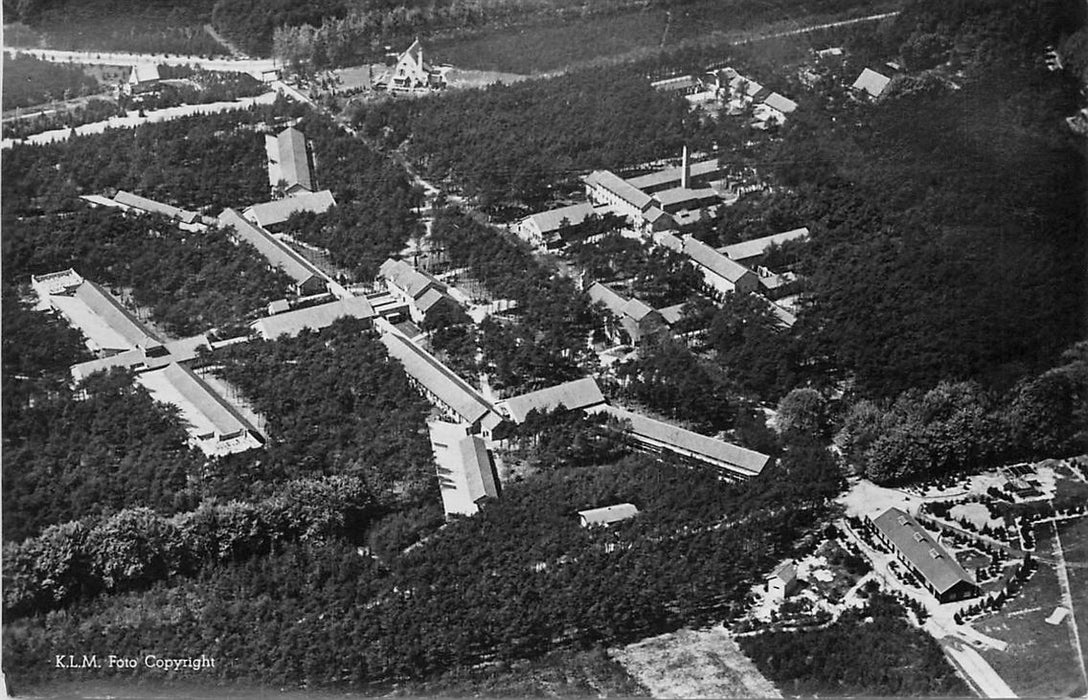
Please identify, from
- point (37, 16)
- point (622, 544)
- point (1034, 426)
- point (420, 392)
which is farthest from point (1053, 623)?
point (37, 16)

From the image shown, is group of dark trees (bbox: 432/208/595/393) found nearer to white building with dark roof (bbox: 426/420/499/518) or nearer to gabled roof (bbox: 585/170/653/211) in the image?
white building with dark roof (bbox: 426/420/499/518)

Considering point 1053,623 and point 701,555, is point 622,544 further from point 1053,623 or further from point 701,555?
point 1053,623

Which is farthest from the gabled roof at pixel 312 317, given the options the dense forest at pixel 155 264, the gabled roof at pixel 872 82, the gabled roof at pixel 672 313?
the gabled roof at pixel 872 82

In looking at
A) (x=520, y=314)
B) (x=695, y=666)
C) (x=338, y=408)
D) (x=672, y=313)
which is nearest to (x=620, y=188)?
(x=672, y=313)

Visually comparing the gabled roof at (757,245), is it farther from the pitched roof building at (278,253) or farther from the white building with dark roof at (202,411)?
the white building with dark roof at (202,411)

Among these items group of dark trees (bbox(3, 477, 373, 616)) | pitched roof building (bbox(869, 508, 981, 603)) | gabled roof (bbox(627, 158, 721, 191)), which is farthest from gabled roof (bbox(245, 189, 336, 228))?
pitched roof building (bbox(869, 508, 981, 603))

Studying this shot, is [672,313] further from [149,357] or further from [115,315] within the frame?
[115,315]
